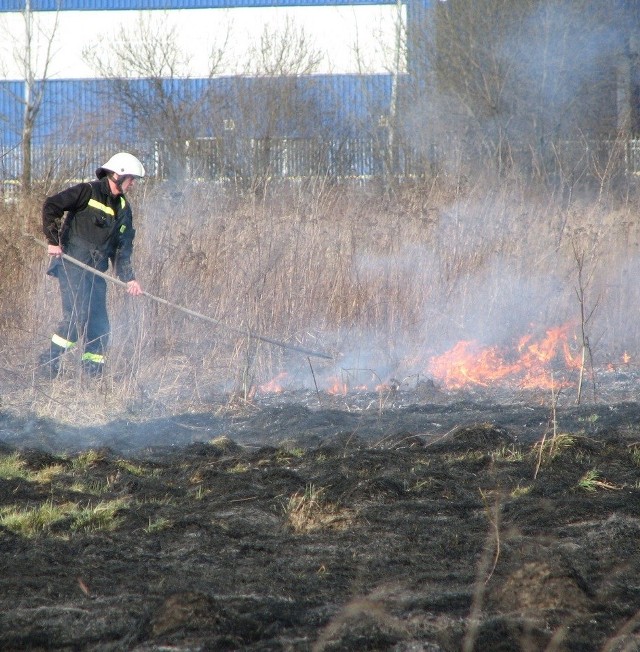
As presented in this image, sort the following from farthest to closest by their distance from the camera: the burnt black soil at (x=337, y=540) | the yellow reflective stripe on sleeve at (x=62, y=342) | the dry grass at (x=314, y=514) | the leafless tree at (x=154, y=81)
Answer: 1. the leafless tree at (x=154, y=81)
2. the yellow reflective stripe on sleeve at (x=62, y=342)
3. the dry grass at (x=314, y=514)
4. the burnt black soil at (x=337, y=540)

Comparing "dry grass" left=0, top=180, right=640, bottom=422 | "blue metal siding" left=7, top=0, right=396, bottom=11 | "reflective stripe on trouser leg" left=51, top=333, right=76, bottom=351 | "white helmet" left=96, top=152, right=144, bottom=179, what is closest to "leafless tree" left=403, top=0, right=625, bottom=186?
"dry grass" left=0, top=180, right=640, bottom=422

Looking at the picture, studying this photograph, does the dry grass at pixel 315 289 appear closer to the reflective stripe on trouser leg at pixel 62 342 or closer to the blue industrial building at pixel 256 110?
the reflective stripe on trouser leg at pixel 62 342

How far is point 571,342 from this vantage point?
8758mm

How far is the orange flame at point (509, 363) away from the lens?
780 centimetres

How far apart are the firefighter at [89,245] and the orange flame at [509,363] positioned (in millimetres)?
2518

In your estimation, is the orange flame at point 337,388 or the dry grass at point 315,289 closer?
the orange flame at point 337,388

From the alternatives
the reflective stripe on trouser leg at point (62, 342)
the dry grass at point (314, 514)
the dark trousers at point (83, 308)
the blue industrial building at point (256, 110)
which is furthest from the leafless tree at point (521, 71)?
the dry grass at point (314, 514)

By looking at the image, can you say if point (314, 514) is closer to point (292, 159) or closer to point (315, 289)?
point (315, 289)

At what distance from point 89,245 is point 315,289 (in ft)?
6.28

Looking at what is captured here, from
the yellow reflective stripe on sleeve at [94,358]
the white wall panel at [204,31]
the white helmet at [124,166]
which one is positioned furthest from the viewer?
the white wall panel at [204,31]

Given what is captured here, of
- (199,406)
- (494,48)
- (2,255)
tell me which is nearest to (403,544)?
(199,406)

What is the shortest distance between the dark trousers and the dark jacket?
15cm

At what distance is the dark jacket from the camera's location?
7.76 meters

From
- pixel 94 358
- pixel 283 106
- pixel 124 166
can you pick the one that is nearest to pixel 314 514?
pixel 94 358
